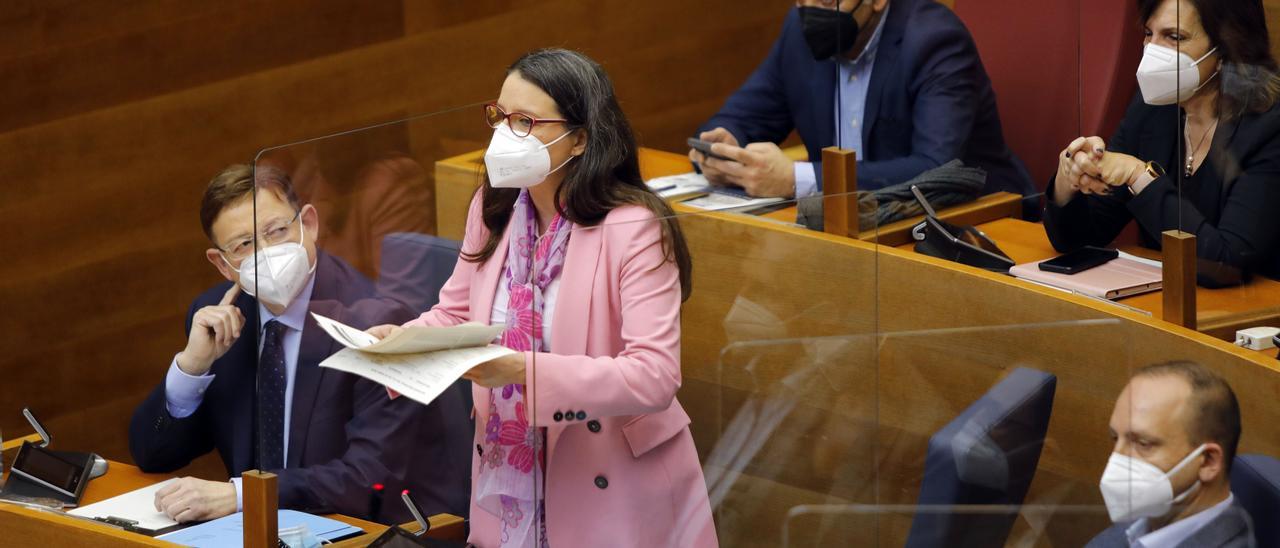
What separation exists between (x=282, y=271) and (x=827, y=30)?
1.59 m

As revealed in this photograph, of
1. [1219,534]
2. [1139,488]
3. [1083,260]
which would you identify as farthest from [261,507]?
[1083,260]

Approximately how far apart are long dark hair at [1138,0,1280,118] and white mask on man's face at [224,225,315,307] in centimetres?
145

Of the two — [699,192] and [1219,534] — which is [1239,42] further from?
[699,192]

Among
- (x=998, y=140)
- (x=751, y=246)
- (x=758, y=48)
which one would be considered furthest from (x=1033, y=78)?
(x=758, y=48)

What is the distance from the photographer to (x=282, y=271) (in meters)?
2.50

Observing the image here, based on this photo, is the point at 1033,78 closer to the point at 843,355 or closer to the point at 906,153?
the point at 906,153

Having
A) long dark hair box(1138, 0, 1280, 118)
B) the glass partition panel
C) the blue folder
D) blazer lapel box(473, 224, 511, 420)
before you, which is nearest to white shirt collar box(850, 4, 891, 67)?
long dark hair box(1138, 0, 1280, 118)

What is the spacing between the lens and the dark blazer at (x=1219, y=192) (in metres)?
2.81

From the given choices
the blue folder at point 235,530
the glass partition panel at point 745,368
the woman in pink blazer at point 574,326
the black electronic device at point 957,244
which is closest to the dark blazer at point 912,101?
the black electronic device at point 957,244

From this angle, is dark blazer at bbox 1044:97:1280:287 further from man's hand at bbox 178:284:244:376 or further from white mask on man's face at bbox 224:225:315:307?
man's hand at bbox 178:284:244:376

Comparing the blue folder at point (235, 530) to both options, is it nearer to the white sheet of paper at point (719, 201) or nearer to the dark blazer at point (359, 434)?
the dark blazer at point (359, 434)

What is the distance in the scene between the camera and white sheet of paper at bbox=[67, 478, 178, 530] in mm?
2844

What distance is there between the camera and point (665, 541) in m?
2.33

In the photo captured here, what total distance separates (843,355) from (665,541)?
0.36 metres
